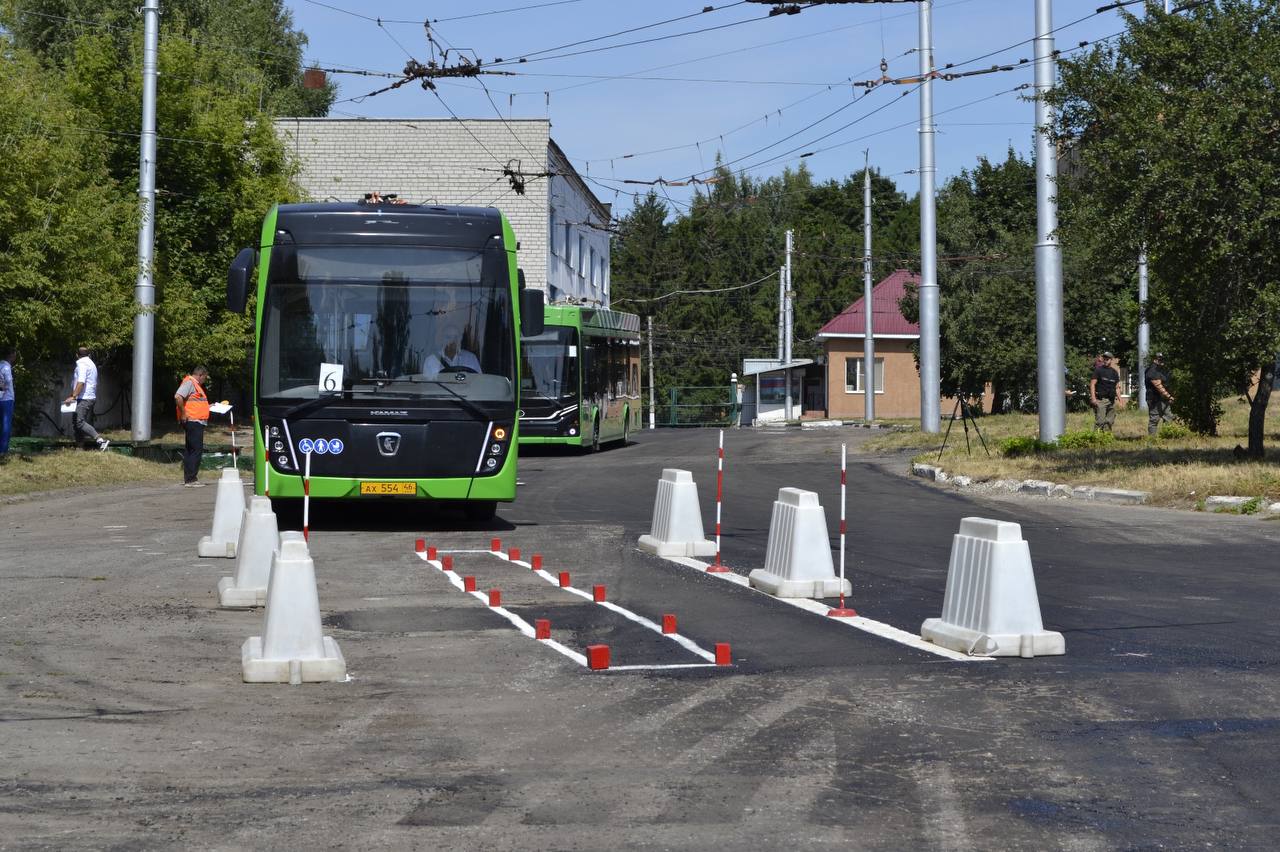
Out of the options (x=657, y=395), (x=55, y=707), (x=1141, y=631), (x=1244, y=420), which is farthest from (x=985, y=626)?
(x=657, y=395)

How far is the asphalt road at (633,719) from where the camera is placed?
5363 mm

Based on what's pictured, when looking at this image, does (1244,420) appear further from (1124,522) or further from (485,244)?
(485,244)

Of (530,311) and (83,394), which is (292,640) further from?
(83,394)

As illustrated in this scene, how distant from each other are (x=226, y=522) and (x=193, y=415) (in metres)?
9.97

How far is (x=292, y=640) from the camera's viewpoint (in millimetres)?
8258

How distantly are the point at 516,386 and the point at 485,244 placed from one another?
1.62m

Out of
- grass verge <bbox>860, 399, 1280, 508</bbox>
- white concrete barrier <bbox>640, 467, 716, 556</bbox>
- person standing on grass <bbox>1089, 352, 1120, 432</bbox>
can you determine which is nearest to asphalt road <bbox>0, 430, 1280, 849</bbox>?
white concrete barrier <bbox>640, 467, 716, 556</bbox>

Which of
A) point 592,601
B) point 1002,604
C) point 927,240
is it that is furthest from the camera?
point 927,240

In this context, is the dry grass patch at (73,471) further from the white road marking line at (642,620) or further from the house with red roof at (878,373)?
the house with red roof at (878,373)

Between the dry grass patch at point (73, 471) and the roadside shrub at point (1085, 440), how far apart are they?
1510 cm

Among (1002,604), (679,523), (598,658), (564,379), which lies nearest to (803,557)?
(1002,604)

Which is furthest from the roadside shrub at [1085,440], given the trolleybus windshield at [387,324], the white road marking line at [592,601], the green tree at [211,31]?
the green tree at [211,31]

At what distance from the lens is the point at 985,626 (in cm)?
899

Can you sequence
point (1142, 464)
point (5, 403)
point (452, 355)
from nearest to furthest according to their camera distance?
1. point (452, 355)
2. point (1142, 464)
3. point (5, 403)
